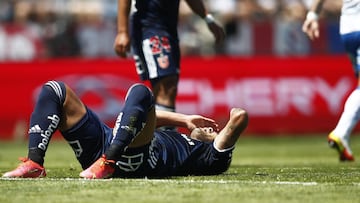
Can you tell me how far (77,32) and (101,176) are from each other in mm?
11811

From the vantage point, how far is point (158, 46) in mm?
9828

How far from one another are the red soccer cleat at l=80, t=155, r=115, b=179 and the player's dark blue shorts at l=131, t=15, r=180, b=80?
3143 mm

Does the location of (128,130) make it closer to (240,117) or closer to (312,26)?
(240,117)

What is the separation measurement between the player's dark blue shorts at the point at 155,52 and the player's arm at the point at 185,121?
226 cm

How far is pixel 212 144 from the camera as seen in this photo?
722cm

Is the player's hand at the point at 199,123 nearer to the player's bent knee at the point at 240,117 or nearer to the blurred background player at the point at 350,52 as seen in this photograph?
the player's bent knee at the point at 240,117

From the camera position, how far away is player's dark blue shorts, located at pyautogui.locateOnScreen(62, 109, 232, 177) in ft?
22.7

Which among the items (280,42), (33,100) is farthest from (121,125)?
(280,42)

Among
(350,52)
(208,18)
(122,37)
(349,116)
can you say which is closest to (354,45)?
(350,52)

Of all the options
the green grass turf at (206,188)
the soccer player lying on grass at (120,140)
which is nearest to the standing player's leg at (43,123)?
the soccer player lying on grass at (120,140)

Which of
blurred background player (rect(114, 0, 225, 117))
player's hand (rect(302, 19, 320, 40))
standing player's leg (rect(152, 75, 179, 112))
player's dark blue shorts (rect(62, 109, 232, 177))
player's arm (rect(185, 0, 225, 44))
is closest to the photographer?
player's dark blue shorts (rect(62, 109, 232, 177))

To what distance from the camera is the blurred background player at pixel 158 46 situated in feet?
32.1

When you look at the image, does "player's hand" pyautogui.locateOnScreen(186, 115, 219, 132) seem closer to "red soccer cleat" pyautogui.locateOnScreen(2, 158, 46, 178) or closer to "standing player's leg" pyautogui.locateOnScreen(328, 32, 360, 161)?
"red soccer cleat" pyautogui.locateOnScreen(2, 158, 46, 178)

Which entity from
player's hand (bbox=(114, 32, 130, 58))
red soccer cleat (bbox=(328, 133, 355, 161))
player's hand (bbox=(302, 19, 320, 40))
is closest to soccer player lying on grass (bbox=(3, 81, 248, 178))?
player's hand (bbox=(114, 32, 130, 58))
